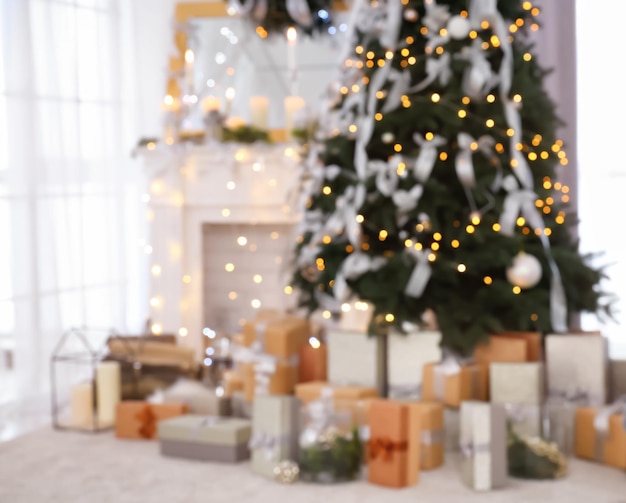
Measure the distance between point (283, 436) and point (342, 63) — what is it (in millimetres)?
1451

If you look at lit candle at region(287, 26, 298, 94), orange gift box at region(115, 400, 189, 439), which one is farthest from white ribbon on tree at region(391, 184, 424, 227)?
lit candle at region(287, 26, 298, 94)

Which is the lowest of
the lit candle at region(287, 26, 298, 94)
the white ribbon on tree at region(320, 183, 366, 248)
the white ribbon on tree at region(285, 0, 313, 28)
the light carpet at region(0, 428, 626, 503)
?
the light carpet at region(0, 428, 626, 503)

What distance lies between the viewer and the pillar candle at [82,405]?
3.96 meters

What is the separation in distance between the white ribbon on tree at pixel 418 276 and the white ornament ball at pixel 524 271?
11.1 inches

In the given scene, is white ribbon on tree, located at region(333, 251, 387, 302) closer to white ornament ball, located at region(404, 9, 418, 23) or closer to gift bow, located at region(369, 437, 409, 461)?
gift bow, located at region(369, 437, 409, 461)

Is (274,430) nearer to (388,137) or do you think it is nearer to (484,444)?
(484,444)

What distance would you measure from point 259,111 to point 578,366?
242 centimetres

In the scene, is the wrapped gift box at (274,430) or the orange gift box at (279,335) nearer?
the wrapped gift box at (274,430)

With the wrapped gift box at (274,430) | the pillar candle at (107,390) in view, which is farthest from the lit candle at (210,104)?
the wrapped gift box at (274,430)

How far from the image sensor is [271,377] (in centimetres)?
368

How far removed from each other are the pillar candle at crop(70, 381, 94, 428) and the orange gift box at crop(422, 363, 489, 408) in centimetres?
134

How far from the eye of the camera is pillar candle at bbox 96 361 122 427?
3918mm

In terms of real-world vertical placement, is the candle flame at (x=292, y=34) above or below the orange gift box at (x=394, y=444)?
above

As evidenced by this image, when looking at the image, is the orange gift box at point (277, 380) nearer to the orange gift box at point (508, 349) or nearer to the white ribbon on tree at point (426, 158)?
the orange gift box at point (508, 349)
